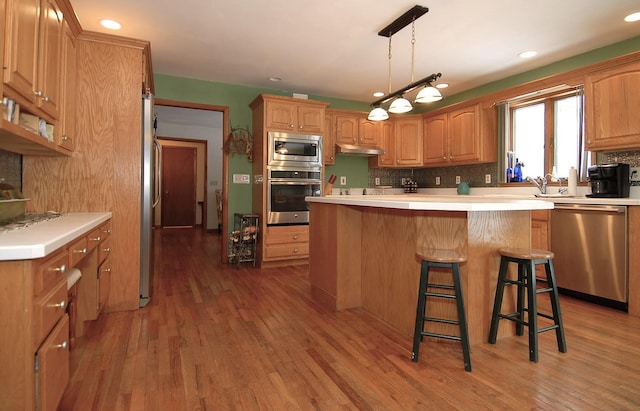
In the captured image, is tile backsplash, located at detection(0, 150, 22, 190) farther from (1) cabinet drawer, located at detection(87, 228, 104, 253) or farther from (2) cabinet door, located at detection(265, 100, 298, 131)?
(2) cabinet door, located at detection(265, 100, 298, 131)

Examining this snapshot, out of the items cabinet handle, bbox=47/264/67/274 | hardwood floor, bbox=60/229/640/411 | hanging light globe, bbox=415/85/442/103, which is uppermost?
hanging light globe, bbox=415/85/442/103

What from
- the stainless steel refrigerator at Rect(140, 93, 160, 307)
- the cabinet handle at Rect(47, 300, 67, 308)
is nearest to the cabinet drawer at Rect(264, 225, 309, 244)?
the stainless steel refrigerator at Rect(140, 93, 160, 307)

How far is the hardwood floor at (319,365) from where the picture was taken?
1.59 meters

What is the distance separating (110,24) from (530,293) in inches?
156

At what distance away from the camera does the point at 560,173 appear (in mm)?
3982

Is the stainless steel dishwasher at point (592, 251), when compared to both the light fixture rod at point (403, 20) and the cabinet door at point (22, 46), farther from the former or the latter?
the cabinet door at point (22, 46)

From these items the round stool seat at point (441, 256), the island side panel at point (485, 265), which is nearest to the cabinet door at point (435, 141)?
the island side panel at point (485, 265)

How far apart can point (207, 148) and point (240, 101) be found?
3551mm

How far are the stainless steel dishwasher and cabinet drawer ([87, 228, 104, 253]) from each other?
382 cm

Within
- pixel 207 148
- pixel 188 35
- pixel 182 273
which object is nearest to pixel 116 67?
pixel 188 35

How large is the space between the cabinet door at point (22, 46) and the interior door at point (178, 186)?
292 inches

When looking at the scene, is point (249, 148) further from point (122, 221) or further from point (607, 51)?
point (607, 51)

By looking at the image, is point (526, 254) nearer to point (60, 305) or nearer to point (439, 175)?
point (60, 305)

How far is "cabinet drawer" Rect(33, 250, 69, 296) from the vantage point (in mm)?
1136
